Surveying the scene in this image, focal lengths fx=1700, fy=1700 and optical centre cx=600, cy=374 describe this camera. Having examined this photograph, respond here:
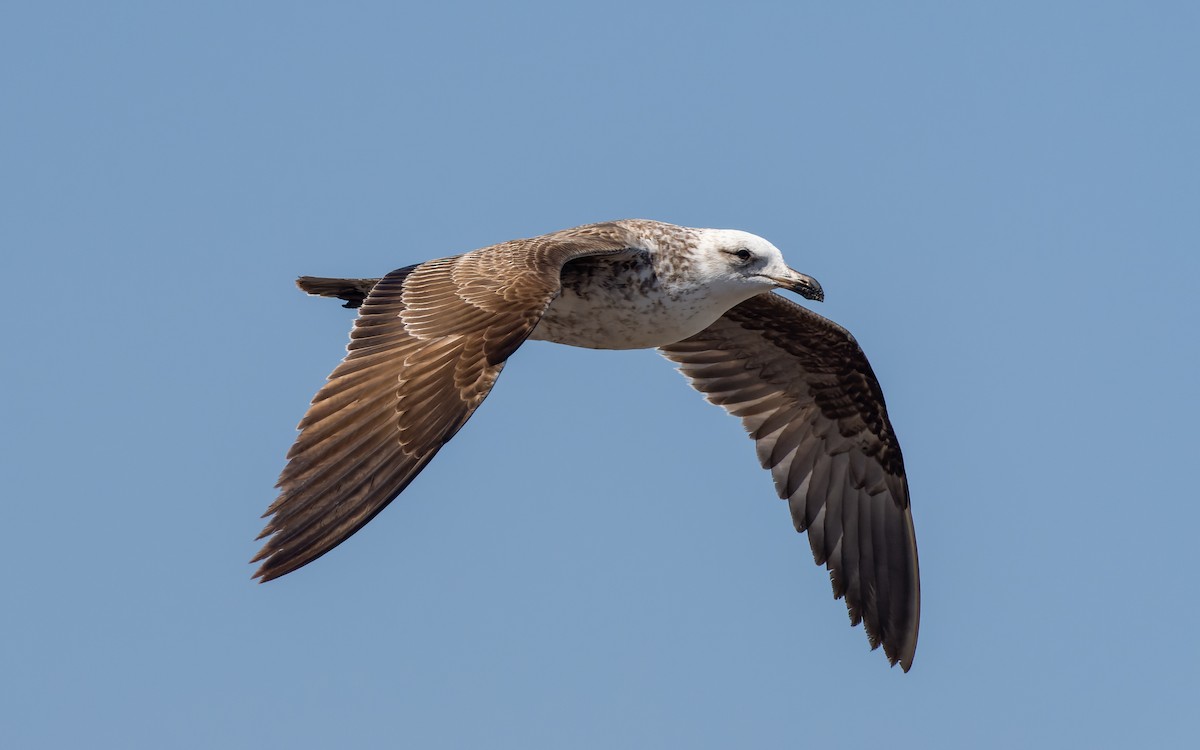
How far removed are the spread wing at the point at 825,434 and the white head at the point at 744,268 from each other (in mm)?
1802

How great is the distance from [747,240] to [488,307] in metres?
2.66

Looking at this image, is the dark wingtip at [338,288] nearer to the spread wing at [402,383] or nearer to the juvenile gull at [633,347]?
the juvenile gull at [633,347]

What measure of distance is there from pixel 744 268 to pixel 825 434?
299 centimetres

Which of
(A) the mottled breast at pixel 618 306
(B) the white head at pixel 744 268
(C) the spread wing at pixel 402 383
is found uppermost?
(B) the white head at pixel 744 268

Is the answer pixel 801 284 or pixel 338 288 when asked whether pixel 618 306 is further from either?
pixel 338 288

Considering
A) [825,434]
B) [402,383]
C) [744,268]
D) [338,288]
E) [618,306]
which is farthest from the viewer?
[825,434]

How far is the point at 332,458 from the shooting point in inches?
398

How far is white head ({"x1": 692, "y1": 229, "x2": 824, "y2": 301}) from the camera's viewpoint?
12789 millimetres

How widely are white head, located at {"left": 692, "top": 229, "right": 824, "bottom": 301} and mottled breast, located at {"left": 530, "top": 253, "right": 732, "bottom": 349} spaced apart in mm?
197

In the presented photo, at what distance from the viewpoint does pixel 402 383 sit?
10648 millimetres

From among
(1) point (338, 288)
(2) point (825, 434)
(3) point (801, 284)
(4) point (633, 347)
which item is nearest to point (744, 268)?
(3) point (801, 284)

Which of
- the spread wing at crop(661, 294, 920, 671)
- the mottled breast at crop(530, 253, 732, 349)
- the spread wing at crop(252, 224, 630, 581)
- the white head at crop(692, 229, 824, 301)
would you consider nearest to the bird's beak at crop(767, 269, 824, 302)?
the white head at crop(692, 229, 824, 301)

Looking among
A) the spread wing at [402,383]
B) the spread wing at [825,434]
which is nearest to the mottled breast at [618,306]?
the spread wing at [402,383]

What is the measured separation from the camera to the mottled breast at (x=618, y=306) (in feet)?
41.0
